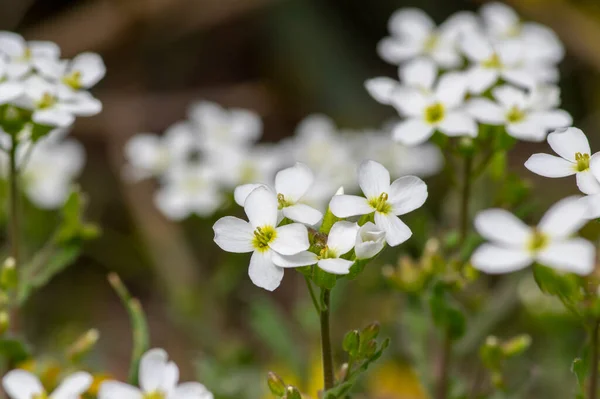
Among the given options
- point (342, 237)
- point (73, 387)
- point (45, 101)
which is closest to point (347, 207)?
point (342, 237)

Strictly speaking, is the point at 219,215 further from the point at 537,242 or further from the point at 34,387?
the point at 537,242

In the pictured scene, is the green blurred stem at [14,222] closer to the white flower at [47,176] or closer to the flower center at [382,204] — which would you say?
the flower center at [382,204]

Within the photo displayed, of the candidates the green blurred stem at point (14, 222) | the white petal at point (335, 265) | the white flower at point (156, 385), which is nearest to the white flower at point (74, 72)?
the green blurred stem at point (14, 222)

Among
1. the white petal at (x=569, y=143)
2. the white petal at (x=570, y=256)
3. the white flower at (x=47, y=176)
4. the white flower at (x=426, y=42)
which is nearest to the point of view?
the white petal at (x=570, y=256)

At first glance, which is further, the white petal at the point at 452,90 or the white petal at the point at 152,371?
the white petal at the point at 452,90

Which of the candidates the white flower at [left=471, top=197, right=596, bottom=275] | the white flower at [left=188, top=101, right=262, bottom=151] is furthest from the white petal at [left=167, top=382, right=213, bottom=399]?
the white flower at [left=188, top=101, right=262, bottom=151]

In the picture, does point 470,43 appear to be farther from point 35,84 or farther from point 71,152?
point 71,152

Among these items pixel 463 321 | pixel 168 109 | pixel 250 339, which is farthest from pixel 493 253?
pixel 168 109
